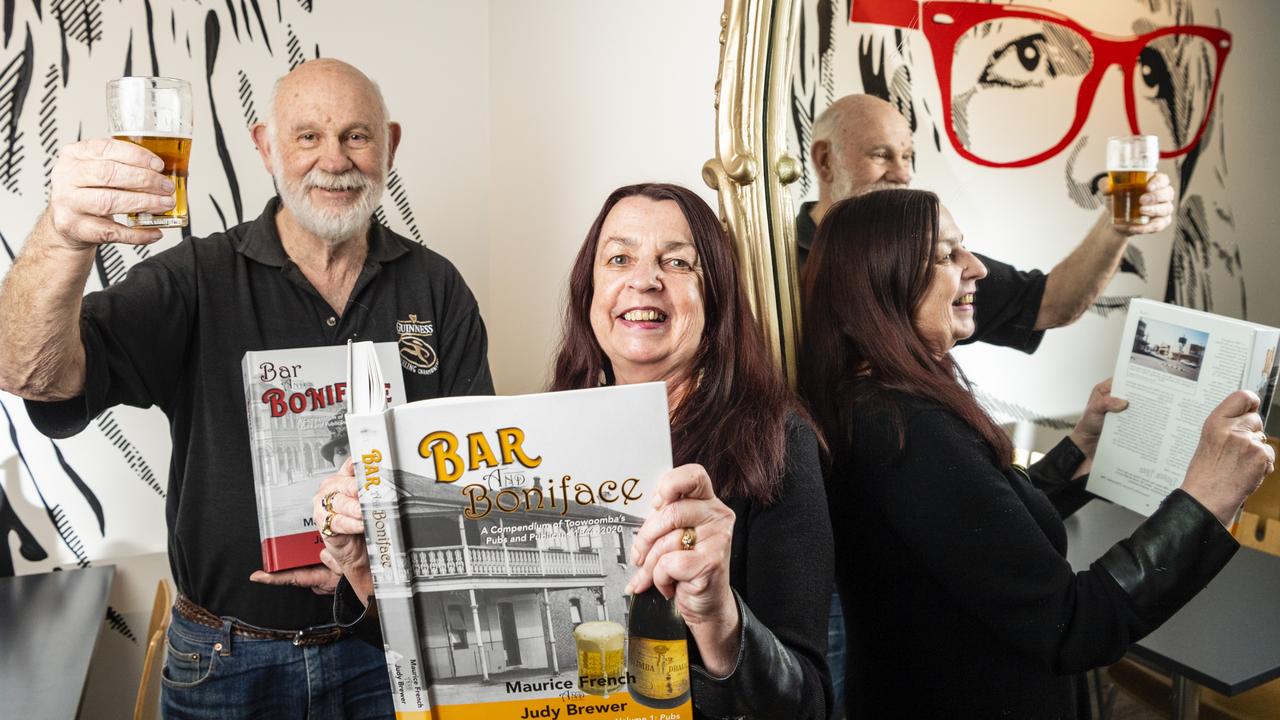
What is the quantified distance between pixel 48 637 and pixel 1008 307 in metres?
2.00

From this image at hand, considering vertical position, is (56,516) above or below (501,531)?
below

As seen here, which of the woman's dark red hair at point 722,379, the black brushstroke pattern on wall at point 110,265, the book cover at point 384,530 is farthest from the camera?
the black brushstroke pattern on wall at point 110,265

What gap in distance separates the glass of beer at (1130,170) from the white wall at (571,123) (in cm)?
62

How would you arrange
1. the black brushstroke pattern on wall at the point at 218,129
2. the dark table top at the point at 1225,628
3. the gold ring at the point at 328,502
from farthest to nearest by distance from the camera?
1. the black brushstroke pattern on wall at the point at 218,129
2. the dark table top at the point at 1225,628
3. the gold ring at the point at 328,502

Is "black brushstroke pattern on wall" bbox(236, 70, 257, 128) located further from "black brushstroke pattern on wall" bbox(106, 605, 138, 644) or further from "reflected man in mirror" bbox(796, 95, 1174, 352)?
"black brushstroke pattern on wall" bbox(106, 605, 138, 644)

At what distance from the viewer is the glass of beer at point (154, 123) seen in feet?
3.18

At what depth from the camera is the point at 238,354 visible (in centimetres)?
152

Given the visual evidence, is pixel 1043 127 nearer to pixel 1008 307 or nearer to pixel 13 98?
pixel 1008 307

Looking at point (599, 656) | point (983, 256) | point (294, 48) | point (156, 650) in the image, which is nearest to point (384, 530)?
→ point (599, 656)

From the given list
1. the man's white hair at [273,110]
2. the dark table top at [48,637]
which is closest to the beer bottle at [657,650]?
the man's white hair at [273,110]

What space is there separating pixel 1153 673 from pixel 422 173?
146 cm

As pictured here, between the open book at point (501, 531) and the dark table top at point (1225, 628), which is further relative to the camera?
the dark table top at point (1225, 628)

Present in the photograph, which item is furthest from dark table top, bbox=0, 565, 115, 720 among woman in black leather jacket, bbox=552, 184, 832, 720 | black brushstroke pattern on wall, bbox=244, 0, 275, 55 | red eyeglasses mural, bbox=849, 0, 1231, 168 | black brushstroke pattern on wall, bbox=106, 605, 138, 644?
red eyeglasses mural, bbox=849, 0, 1231, 168

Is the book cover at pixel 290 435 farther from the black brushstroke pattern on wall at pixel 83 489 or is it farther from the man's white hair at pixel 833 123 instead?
the black brushstroke pattern on wall at pixel 83 489
